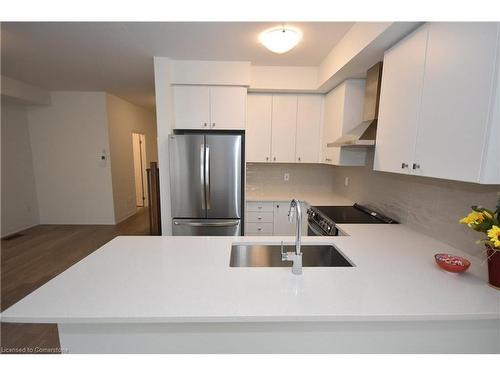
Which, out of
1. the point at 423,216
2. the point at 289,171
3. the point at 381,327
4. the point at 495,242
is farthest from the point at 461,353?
the point at 289,171

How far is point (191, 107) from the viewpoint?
289 centimetres

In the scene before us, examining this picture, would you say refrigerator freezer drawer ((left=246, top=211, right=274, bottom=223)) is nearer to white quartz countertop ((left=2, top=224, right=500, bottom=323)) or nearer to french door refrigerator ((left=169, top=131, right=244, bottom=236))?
french door refrigerator ((left=169, top=131, right=244, bottom=236))

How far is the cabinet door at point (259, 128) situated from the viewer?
316cm

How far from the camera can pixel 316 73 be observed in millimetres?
2963

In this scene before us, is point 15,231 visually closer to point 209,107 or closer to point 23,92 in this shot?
point 23,92

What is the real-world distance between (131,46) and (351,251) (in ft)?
9.32

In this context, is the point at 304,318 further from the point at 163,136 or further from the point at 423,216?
the point at 163,136

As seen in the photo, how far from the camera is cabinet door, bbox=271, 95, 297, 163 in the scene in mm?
3176

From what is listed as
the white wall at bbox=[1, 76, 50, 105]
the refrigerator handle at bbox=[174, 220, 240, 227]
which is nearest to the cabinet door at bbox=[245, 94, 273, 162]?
the refrigerator handle at bbox=[174, 220, 240, 227]

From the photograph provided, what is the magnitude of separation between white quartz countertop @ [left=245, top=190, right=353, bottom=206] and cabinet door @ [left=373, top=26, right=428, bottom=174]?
3.66ft

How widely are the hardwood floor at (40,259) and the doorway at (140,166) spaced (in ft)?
4.64

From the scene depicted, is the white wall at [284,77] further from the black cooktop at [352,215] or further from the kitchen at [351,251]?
the black cooktop at [352,215]

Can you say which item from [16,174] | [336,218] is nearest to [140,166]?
[16,174]
